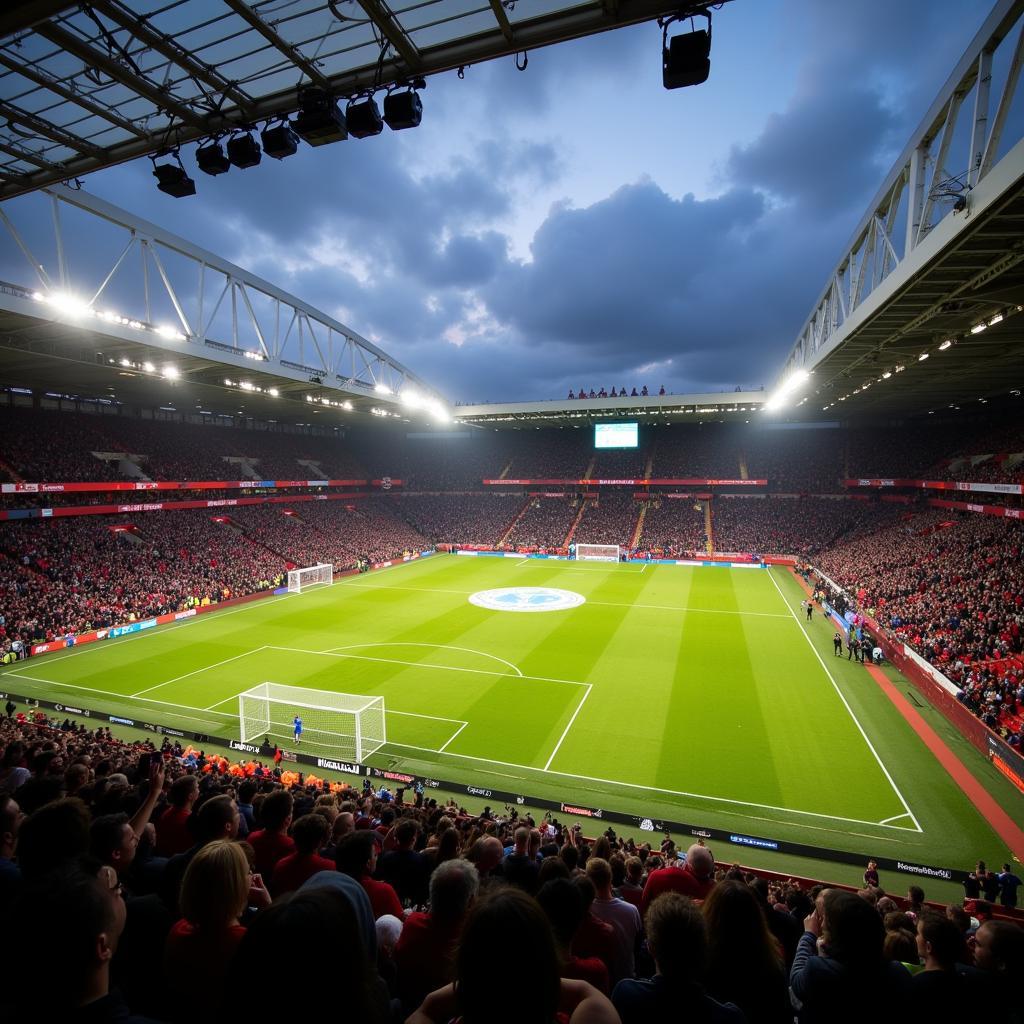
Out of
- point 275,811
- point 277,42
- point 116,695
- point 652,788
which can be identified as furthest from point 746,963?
point 116,695

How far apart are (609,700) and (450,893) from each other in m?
17.9

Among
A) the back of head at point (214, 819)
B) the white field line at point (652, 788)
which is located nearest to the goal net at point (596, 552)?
the white field line at point (652, 788)

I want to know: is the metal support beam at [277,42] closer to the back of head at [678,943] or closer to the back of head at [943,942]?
the back of head at [678,943]

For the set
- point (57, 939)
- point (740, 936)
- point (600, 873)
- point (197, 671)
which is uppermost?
point (57, 939)

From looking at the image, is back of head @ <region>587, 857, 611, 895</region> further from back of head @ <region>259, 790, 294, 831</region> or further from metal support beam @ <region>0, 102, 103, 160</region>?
metal support beam @ <region>0, 102, 103, 160</region>

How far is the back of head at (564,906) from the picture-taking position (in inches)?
122

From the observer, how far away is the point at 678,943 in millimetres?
2443

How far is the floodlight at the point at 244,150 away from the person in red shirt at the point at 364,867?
8926mm

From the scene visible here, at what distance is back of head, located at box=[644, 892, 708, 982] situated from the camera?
2.42m

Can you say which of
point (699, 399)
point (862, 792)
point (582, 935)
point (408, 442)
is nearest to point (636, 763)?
point (862, 792)

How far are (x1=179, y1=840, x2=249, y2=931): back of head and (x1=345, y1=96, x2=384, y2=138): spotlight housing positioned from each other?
8238mm

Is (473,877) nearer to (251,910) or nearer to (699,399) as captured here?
(251,910)

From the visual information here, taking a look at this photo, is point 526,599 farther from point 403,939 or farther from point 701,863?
point 403,939

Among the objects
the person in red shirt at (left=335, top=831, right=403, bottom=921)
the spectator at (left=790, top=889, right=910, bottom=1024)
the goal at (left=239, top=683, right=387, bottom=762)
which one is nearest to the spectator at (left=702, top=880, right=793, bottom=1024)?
the spectator at (left=790, top=889, right=910, bottom=1024)
